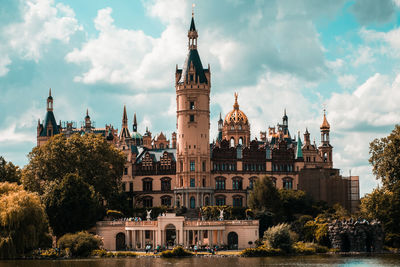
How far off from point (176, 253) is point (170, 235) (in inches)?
644

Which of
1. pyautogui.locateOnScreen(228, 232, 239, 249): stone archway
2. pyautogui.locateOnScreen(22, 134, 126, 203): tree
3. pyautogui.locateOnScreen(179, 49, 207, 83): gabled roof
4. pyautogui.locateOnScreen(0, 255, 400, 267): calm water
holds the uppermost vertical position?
pyautogui.locateOnScreen(179, 49, 207, 83): gabled roof

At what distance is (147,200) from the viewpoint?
135000 mm

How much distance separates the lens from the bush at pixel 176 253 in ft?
299

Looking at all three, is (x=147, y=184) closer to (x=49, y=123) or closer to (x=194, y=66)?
(x=194, y=66)

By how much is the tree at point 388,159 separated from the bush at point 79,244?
38.9 m

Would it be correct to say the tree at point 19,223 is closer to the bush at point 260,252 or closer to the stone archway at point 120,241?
the stone archway at point 120,241

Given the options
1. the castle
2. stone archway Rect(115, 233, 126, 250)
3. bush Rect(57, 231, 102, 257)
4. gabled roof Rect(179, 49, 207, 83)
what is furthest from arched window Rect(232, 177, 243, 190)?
bush Rect(57, 231, 102, 257)

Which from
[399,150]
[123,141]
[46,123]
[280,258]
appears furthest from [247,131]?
[280,258]

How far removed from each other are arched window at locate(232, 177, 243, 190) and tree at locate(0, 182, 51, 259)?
49.7 meters

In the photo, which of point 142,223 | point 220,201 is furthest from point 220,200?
point 142,223

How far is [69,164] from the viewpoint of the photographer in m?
114

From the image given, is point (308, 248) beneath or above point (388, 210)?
beneath

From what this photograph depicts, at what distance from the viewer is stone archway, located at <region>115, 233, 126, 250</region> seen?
343ft

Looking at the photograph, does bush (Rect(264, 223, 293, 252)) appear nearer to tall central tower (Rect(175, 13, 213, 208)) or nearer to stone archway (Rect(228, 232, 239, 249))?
stone archway (Rect(228, 232, 239, 249))
